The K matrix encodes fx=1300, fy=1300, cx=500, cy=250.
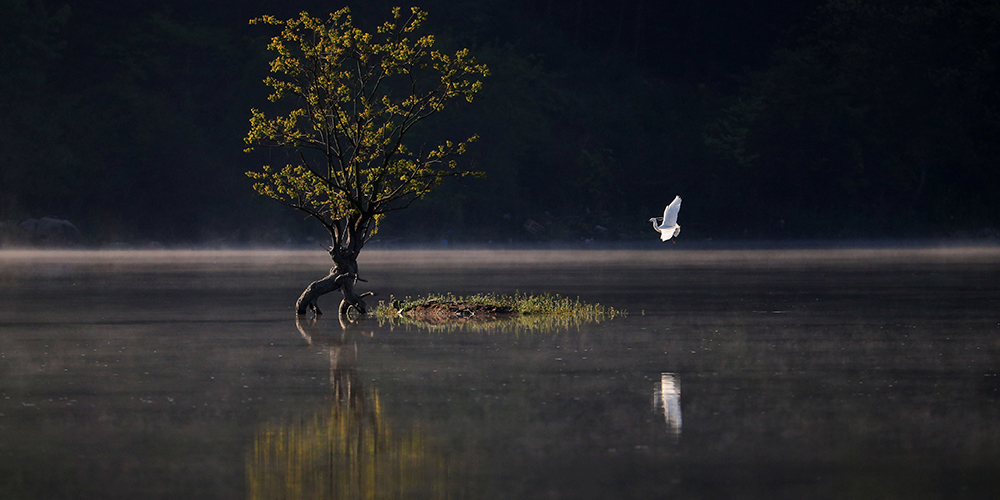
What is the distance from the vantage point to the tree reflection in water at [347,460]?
11.5 metres

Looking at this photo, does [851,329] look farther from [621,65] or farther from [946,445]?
[621,65]

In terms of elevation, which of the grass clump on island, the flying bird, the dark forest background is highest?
the dark forest background

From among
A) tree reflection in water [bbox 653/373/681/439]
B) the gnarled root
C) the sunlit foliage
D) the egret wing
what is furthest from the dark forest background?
tree reflection in water [bbox 653/373/681/439]

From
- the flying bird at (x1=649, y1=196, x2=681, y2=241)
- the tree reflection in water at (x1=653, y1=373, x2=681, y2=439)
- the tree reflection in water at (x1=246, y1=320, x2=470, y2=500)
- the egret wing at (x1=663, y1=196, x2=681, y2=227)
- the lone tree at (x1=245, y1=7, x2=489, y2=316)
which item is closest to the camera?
the tree reflection in water at (x1=246, y1=320, x2=470, y2=500)

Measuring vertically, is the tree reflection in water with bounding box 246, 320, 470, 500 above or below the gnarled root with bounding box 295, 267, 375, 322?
below

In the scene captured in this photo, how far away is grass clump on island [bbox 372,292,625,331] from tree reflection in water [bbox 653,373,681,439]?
10.2 meters

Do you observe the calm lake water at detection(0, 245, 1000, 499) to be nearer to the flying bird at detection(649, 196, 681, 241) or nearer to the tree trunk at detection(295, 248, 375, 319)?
the tree trunk at detection(295, 248, 375, 319)

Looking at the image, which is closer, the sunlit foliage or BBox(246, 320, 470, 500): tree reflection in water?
BBox(246, 320, 470, 500): tree reflection in water

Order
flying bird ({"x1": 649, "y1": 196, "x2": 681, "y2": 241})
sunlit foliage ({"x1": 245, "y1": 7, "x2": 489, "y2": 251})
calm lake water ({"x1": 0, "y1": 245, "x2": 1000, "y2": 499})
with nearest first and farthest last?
calm lake water ({"x1": 0, "y1": 245, "x2": 1000, "y2": 499}) < flying bird ({"x1": 649, "y1": 196, "x2": 681, "y2": 241}) < sunlit foliage ({"x1": 245, "y1": 7, "x2": 489, "y2": 251})

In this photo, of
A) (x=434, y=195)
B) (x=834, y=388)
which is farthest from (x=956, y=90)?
(x=834, y=388)

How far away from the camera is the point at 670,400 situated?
646 inches

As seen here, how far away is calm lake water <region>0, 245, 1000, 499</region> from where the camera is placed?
1188 centimetres

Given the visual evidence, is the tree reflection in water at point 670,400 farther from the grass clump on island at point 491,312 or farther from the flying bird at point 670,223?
the grass clump on island at point 491,312

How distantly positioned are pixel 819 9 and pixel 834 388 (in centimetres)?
10335
